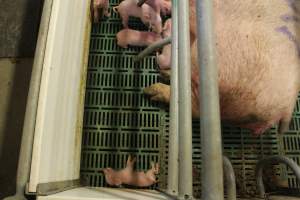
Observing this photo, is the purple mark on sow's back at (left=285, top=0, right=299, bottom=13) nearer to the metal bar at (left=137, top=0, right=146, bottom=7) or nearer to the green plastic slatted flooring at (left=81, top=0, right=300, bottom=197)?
the green plastic slatted flooring at (left=81, top=0, right=300, bottom=197)

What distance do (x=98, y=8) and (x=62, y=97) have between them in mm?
761

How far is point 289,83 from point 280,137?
13.3 inches

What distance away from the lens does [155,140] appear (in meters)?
1.58

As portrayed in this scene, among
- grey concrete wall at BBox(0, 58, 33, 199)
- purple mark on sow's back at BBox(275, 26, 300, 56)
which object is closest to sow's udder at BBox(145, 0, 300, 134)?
purple mark on sow's back at BBox(275, 26, 300, 56)

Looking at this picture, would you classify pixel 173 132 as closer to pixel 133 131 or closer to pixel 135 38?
pixel 133 131

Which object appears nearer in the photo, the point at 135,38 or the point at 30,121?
the point at 30,121

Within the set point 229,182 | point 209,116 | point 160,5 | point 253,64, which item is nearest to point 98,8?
point 160,5

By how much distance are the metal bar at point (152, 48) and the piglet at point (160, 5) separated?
240mm

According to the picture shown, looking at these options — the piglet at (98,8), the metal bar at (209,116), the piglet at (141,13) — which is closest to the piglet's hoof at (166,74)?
the piglet at (141,13)

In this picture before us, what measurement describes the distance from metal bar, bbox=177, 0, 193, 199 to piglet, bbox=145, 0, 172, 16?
2.51 feet

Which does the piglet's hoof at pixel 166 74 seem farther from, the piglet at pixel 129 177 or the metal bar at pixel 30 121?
the metal bar at pixel 30 121

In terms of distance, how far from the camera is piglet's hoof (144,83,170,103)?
5.16ft

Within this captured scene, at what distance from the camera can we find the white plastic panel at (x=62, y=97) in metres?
0.88

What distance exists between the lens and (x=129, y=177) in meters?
1.49
